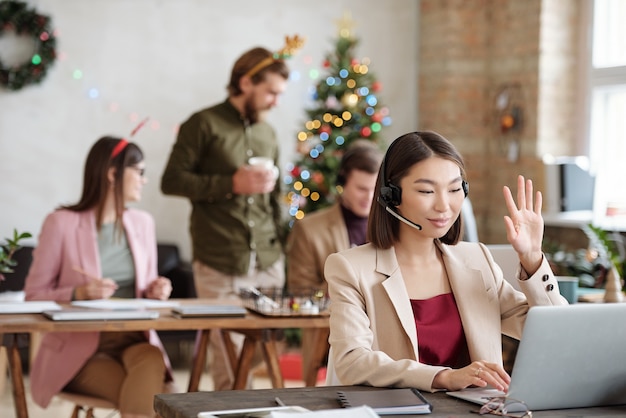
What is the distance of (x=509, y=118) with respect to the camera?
7.05 meters

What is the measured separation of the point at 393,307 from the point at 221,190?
210 centimetres

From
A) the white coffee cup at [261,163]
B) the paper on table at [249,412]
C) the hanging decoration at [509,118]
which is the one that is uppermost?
the hanging decoration at [509,118]

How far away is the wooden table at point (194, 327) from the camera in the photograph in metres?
3.20

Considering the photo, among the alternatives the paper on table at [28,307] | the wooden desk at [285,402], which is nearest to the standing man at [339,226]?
the paper on table at [28,307]

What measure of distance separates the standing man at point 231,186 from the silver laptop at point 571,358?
2443mm

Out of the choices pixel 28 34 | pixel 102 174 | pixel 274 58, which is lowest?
pixel 102 174

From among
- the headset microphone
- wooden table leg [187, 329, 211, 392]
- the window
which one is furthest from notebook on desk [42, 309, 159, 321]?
the window

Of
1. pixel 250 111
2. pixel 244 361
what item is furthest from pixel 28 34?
pixel 244 361

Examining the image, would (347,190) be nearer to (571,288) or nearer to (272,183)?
(272,183)

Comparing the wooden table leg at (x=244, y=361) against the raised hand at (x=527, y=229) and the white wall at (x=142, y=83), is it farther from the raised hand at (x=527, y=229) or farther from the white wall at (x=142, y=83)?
the white wall at (x=142, y=83)

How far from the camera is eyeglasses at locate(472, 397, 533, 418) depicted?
1962 millimetres

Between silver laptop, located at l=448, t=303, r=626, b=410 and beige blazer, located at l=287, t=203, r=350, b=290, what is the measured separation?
2.13 meters

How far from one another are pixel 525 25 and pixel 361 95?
1.25 metres

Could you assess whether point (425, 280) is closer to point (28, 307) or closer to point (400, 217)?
point (400, 217)
